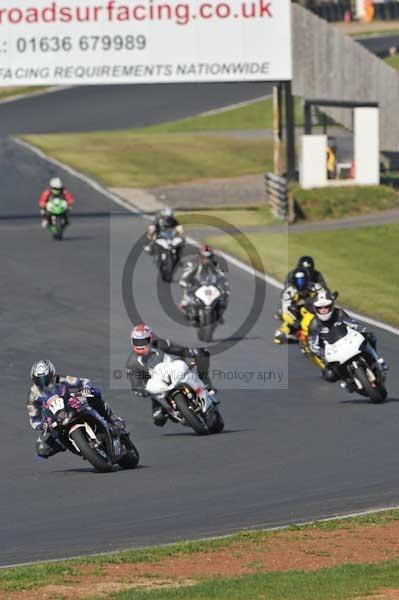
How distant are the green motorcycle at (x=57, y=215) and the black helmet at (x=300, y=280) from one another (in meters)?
14.3

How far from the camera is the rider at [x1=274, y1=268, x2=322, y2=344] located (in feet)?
87.4

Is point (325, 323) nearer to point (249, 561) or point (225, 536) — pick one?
point (225, 536)

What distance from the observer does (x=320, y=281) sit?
90.6ft

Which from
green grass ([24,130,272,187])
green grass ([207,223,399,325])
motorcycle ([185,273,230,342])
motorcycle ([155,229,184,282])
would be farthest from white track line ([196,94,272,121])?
motorcycle ([185,273,230,342])

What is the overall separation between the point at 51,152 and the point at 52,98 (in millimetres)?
16005

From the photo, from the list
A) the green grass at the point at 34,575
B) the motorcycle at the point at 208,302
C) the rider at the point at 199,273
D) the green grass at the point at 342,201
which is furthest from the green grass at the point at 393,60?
the green grass at the point at 34,575

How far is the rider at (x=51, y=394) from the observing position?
1764cm

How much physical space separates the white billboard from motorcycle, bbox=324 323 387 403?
23747 millimetres

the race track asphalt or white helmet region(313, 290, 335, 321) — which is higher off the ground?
white helmet region(313, 290, 335, 321)

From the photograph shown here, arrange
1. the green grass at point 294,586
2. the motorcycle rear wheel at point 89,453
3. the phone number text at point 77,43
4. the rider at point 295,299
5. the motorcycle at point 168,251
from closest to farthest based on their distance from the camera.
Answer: the green grass at point 294,586, the motorcycle rear wheel at point 89,453, the rider at point 295,299, the motorcycle at point 168,251, the phone number text at point 77,43

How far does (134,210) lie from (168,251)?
1321cm

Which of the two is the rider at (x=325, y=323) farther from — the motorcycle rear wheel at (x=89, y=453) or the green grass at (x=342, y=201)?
the green grass at (x=342, y=201)

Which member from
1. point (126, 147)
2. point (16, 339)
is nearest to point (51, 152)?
point (126, 147)

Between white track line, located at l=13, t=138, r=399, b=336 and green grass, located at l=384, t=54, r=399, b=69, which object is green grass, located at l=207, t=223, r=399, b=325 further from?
green grass, located at l=384, t=54, r=399, b=69
